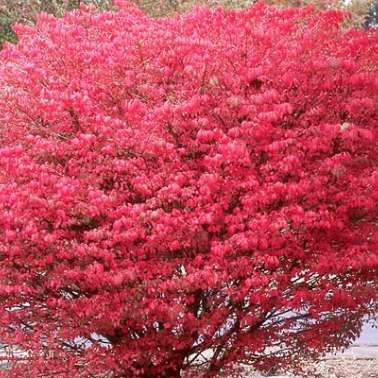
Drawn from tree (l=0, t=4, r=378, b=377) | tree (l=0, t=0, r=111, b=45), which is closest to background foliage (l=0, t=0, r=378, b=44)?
tree (l=0, t=0, r=111, b=45)

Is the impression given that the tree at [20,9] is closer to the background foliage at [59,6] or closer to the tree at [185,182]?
the background foliage at [59,6]

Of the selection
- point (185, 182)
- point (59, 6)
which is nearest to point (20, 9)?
point (59, 6)

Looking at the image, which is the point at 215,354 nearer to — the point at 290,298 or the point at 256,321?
the point at 256,321

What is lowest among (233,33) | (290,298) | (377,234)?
(290,298)

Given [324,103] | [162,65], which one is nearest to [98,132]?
[162,65]

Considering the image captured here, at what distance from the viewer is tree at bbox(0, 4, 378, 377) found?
580cm

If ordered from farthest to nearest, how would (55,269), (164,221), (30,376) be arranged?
(30,376) < (55,269) < (164,221)

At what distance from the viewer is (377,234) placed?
616 cm

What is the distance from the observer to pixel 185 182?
19.3 feet

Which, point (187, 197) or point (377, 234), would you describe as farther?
point (377, 234)

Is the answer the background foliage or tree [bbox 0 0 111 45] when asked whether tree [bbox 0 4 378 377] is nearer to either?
the background foliage

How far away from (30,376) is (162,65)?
3.33m

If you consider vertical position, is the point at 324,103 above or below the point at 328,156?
above

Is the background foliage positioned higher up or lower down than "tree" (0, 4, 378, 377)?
lower down
